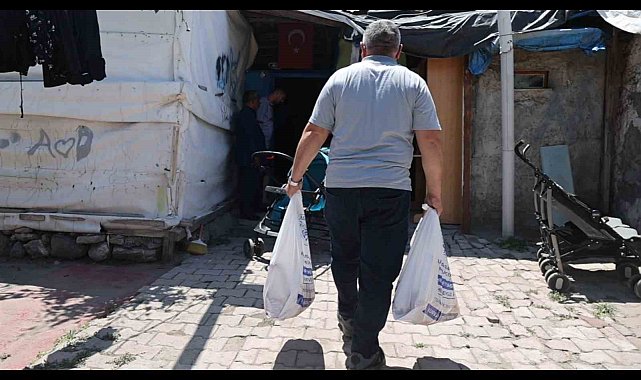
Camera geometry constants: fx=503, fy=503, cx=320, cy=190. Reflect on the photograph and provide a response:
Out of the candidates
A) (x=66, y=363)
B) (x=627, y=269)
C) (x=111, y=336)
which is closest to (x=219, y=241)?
(x=111, y=336)

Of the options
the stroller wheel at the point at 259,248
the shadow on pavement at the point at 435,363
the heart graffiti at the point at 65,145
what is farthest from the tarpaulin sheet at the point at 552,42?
the heart graffiti at the point at 65,145

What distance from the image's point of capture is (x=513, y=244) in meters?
6.12

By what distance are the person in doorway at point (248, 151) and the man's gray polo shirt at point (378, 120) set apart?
13.2ft

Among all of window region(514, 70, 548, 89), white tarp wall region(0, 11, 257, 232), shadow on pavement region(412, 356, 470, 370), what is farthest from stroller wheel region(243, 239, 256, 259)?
window region(514, 70, 548, 89)

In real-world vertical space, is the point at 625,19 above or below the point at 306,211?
above

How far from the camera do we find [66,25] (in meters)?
3.73

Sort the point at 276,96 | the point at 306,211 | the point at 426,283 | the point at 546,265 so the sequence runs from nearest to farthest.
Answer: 1. the point at 426,283
2. the point at 546,265
3. the point at 306,211
4. the point at 276,96

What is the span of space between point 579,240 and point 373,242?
3.06 meters

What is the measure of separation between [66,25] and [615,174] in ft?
21.1

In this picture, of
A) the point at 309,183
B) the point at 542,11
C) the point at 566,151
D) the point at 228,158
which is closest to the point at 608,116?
the point at 566,151

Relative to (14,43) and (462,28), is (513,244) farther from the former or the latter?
(14,43)

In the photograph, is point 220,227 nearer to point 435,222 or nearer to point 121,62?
point 121,62

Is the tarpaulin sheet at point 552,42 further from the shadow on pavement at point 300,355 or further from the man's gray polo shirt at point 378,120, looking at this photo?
the shadow on pavement at point 300,355

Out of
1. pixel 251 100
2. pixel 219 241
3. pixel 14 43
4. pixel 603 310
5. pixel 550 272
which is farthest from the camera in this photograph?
pixel 251 100
